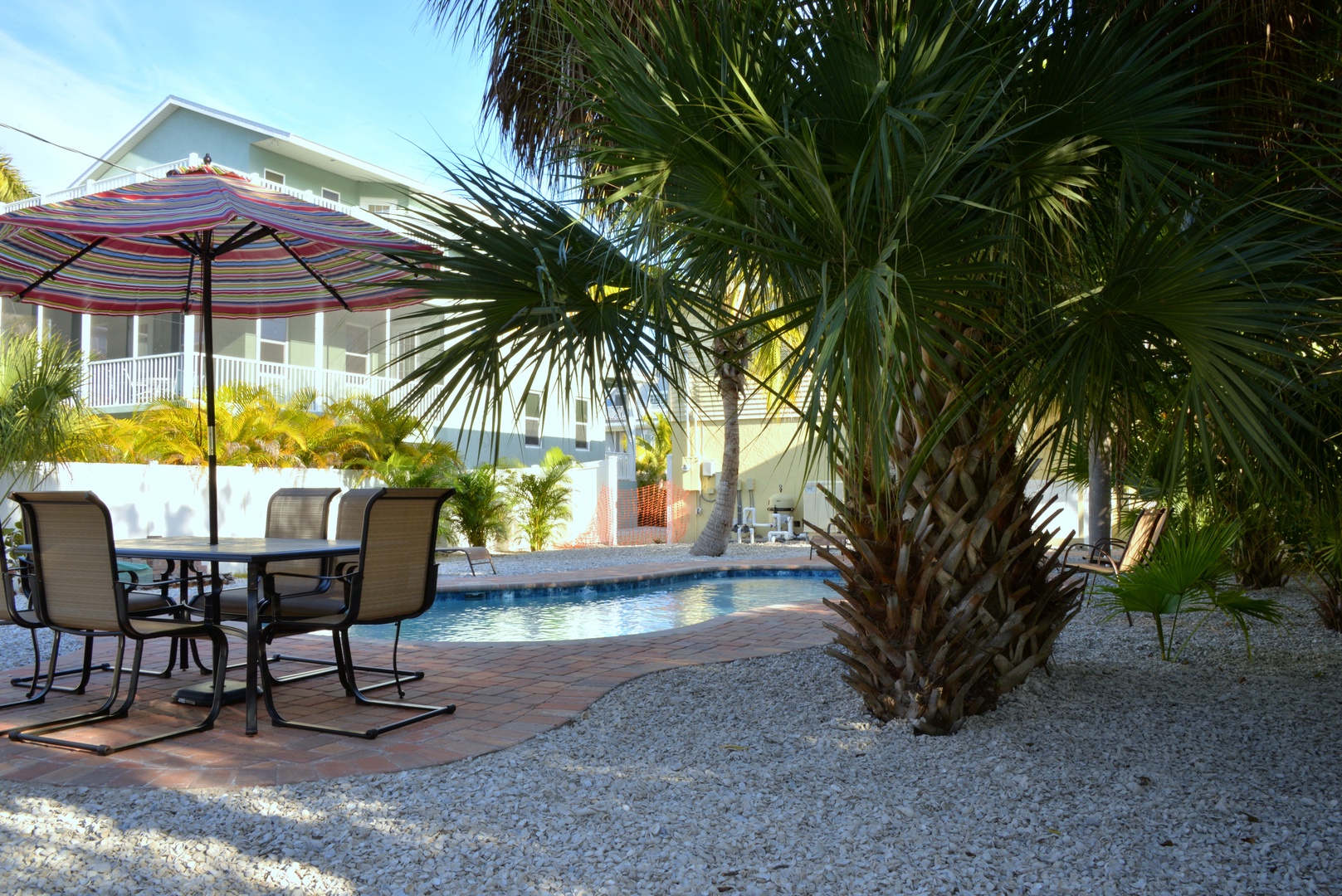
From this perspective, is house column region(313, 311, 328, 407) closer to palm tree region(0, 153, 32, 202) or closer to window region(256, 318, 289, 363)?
window region(256, 318, 289, 363)

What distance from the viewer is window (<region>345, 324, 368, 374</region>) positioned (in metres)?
19.9

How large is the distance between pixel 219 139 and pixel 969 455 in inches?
828

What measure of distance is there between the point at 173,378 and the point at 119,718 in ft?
42.4

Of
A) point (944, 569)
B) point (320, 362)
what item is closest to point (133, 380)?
point (320, 362)

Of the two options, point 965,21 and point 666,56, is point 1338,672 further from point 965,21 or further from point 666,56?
point 666,56

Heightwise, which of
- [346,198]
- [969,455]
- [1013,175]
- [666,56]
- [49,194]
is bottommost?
[969,455]

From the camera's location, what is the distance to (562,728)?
435 cm

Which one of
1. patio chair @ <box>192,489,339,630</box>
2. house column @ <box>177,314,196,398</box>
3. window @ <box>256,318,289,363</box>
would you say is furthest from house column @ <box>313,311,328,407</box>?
patio chair @ <box>192,489,339,630</box>

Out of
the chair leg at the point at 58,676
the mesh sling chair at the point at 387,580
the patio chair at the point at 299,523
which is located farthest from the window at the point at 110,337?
the mesh sling chair at the point at 387,580

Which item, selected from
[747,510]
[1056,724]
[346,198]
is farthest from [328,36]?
[1056,724]

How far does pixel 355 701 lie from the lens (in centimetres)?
489

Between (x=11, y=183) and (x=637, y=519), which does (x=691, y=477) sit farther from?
(x=11, y=183)

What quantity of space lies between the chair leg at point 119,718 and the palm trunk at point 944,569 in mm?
2863

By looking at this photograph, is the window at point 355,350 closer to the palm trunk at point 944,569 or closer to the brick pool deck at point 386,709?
the brick pool deck at point 386,709
